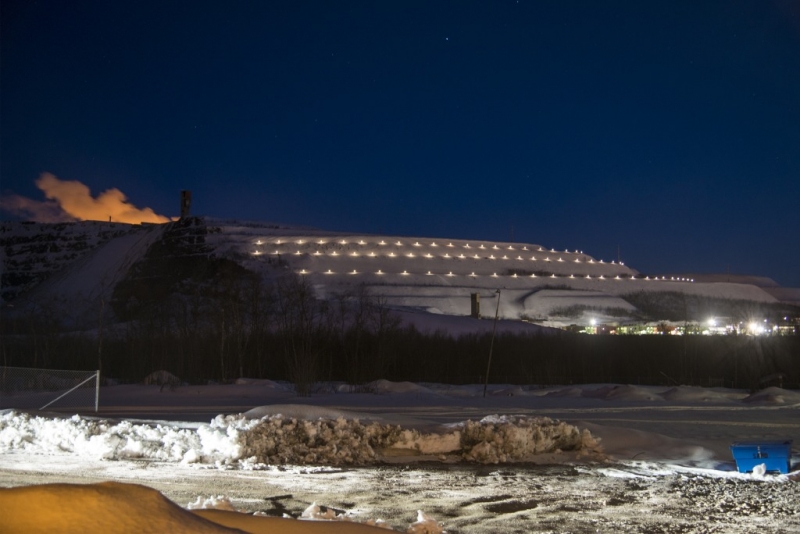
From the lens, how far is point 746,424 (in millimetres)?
20234

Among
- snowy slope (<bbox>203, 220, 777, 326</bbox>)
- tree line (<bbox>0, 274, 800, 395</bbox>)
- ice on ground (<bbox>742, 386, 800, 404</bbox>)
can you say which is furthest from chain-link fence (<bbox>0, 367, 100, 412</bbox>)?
snowy slope (<bbox>203, 220, 777, 326</bbox>)

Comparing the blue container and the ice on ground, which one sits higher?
the ice on ground

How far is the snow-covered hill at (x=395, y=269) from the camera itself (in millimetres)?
80688

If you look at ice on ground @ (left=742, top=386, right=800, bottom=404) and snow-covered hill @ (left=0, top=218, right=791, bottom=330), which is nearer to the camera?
ice on ground @ (left=742, top=386, right=800, bottom=404)

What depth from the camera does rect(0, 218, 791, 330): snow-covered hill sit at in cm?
8069

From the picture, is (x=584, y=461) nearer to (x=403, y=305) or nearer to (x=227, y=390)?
(x=227, y=390)

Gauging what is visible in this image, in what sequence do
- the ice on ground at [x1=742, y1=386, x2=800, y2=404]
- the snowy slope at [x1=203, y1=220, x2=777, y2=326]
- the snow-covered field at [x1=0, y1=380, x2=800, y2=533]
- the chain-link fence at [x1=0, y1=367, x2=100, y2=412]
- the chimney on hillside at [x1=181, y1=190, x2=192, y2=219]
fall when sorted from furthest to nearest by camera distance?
the chimney on hillside at [x1=181, y1=190, x2=192, y2=219]
the snowy slope at [x1=203, y1=220, x2=777, y2=326]
the ice on ground at [x1=742, y1=386, x2=800, y2=404]
the chain-link fence at [x1=0, y1=367, x2=100, y2=412]
the snow-covered field at [x1=0, y1=380, x2=800, y2=533]

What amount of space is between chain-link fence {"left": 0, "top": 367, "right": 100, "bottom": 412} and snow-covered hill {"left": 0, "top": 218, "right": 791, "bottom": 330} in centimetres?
4646

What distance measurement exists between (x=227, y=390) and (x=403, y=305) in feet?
148

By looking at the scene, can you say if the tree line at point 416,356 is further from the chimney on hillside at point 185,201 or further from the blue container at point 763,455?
the chimney on hillside at point 185,201

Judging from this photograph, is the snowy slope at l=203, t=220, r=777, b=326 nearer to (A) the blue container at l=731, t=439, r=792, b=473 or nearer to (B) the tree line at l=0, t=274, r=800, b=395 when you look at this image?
(B) the tree line at l=0, t=274, r=800, b=395

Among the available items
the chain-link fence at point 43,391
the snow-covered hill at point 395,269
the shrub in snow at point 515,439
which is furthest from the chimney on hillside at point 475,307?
the shrub in snow at point 515,439

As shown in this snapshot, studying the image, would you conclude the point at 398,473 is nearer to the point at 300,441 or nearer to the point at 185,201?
the point at 300,441

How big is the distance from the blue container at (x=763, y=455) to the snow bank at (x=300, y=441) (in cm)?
280
